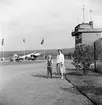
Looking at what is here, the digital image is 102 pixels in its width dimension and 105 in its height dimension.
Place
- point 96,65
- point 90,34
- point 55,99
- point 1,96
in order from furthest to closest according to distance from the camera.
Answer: point 90,34 → point 96,65 → point 1,96 → point 55,99

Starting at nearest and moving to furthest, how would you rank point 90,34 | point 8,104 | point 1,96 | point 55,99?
point 8,104
point 55,99
point 1,96
point 90,34

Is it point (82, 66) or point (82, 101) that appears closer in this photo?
point (82, 101)

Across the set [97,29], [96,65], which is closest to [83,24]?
[97,29]

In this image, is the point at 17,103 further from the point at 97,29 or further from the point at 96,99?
the point at 97,29

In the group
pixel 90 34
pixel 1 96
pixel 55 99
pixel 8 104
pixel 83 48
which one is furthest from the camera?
pixel 90 34

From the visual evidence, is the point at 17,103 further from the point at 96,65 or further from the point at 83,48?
the point at 96,65

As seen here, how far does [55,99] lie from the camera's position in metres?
7.28

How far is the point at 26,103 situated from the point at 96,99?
2.23 metres

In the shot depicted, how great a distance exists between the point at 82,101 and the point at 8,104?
7.52 feet

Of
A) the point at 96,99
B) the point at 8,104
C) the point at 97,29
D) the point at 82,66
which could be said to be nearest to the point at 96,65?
the point at 82,66

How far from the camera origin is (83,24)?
31375mm

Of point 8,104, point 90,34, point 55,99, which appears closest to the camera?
point 8,104

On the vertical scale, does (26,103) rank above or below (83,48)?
below

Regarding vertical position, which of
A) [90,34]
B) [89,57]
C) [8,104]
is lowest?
[8,104]
